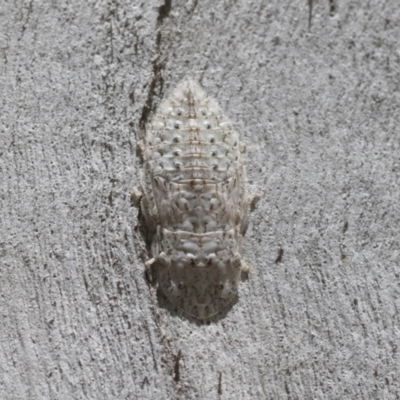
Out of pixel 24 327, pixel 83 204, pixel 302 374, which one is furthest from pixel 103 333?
pixel 302 374

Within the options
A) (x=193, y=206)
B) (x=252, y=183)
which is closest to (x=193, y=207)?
(x=193, y=206)

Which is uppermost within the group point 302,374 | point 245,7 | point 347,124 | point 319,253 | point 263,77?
point 245,7

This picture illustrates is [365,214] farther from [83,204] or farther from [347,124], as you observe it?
[83,204]

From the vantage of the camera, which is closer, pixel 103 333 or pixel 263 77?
pixel 103 333

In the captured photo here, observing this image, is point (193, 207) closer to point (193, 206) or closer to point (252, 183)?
point (193, 206)
